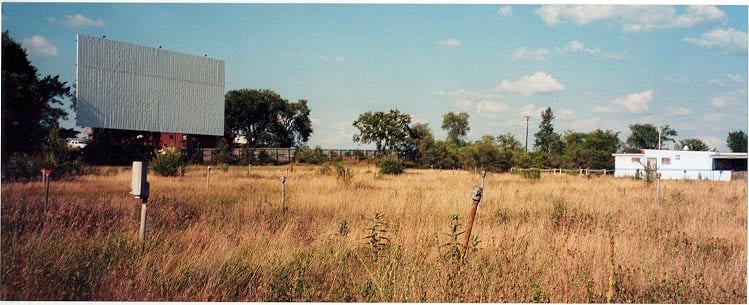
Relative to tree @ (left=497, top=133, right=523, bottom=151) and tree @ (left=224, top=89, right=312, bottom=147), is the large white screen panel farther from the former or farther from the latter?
tree @ (left=497, top=133, right=523, bottom=151)

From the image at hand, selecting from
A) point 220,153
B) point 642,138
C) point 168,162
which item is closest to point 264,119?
point 220,153

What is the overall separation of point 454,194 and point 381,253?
18.1 ft

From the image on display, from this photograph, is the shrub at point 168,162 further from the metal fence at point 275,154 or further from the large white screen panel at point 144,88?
the large white screen panel at point 144,88

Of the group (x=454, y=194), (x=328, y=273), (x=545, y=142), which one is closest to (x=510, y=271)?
(x=328, y=273)

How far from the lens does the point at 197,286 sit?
474 cm

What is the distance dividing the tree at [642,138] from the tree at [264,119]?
2096cm

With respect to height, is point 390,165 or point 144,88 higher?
point 144,88

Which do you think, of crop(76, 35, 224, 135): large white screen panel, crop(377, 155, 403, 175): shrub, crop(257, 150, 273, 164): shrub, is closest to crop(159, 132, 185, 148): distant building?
crop(257, 150, 273, 164): shrub

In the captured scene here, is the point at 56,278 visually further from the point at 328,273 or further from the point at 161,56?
the point at 161,56

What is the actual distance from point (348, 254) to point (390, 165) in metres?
11.2

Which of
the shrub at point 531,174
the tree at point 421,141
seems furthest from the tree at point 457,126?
the shrub at point 531,174

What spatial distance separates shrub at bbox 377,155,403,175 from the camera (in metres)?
16.2

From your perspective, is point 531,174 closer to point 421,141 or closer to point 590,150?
point 421,141

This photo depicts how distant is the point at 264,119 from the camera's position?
15.5 m
